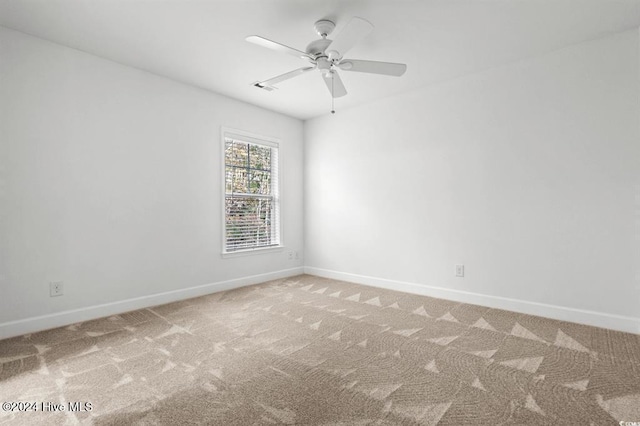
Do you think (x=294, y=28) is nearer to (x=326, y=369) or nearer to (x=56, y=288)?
(x=326, y=369)

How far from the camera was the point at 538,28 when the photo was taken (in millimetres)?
2727

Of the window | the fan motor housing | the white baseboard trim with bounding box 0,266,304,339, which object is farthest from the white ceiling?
the white baseboard trim with bounding box 0,266,304,339

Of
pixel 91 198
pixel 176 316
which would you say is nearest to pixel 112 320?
pixel 176 316

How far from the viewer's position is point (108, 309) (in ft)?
10.6

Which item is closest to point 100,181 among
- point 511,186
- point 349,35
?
point 349,35

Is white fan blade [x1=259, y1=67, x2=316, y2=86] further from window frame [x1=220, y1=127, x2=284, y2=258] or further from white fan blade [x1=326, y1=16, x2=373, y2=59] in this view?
window frame [x1=220, y1=127, x2=284, y2=258]

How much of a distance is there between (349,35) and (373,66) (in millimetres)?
469

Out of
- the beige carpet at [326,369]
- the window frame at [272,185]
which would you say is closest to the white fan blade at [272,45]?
the window frame at [272,185]

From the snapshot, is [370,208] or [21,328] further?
[370,208]

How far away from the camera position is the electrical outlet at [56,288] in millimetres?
2904

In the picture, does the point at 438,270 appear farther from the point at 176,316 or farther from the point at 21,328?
the point at 21,328

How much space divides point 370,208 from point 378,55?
2033mm

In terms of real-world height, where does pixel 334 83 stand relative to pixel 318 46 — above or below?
below

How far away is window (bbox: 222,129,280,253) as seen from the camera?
4.39 metres
